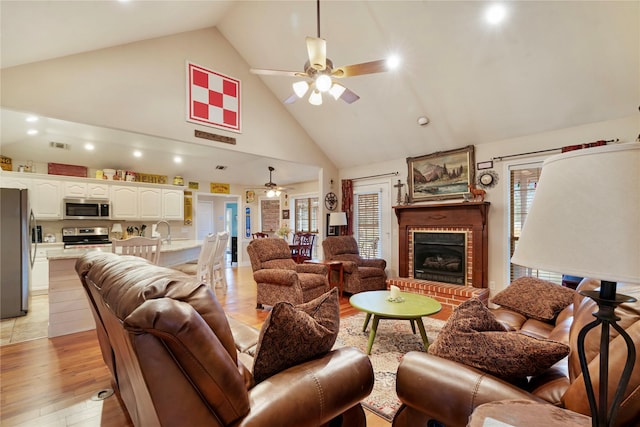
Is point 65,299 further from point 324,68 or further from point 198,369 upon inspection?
point 324,68

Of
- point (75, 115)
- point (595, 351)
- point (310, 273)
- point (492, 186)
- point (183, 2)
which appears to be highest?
point (183, 2)

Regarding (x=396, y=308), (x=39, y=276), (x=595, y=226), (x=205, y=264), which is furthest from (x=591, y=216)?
(x=39, y=276)

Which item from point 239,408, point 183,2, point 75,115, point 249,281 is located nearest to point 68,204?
point 75,115

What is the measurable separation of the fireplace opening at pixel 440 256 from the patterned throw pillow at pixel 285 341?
3.85 metres

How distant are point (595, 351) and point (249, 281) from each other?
5379mm

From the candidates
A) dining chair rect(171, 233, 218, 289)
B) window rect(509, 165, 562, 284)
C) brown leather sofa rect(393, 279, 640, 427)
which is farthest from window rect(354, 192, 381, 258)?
brown leather sofa rect(393, 279, 640, 427)

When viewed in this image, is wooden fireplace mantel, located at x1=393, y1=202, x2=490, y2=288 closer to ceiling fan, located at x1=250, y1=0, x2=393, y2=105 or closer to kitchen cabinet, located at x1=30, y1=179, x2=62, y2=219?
ceiling fan, located at x1=250, y1=0, x2=393, y2=105

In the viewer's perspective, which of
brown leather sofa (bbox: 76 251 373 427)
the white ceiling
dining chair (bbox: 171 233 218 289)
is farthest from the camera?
dining chair (bbox: 171 233 218 289)

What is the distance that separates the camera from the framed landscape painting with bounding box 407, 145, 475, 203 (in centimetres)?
444

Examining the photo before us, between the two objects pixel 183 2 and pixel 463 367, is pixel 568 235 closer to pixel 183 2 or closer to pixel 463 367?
pixel 463 367

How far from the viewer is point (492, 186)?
4.20 m

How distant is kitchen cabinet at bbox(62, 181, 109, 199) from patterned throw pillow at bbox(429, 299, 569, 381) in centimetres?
620

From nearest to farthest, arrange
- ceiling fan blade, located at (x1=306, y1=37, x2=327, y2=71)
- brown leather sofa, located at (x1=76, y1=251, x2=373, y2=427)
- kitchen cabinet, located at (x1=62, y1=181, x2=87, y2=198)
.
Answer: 1. brown leather sofa, located at (x1=76, y1=251, x2=373, y2=427)
2. ceiling fan blade, located at (x1=306, y1=37, x2=327, y2=71)
3. kitchen cabinet, located at (x1=62, y1=181, x2=87, y2=198)

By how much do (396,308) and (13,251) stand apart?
4581 millimetres
